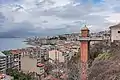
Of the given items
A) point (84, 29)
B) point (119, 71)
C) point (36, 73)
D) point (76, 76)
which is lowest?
point (36, 73)

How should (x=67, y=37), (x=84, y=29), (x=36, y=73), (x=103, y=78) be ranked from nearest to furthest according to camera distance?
(x=103, y=78) → (x=84, y=29) → (x=36, y=73) → (x=67, y=37)

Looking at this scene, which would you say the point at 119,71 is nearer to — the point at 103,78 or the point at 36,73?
the point at 103,78

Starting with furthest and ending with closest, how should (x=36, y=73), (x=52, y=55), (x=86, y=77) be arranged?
(x=52, y=55), (x=36, y=73), (x=86, y=77)

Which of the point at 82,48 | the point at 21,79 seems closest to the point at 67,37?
the point at 21,79

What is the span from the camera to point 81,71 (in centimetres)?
1008

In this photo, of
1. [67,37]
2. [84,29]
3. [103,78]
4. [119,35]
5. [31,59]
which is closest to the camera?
[103,78]

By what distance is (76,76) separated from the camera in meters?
9.78

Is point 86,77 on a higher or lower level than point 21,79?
higher

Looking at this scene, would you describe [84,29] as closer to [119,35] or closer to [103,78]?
[119,35]

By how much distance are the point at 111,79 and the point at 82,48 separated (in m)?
11.6

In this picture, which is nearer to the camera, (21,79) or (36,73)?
(21,79)

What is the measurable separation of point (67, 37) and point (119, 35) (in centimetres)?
7030

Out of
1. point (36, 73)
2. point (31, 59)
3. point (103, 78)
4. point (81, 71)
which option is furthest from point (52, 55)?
point (103, 78)

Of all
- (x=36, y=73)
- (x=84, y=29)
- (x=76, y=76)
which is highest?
(x=84, y=29)
